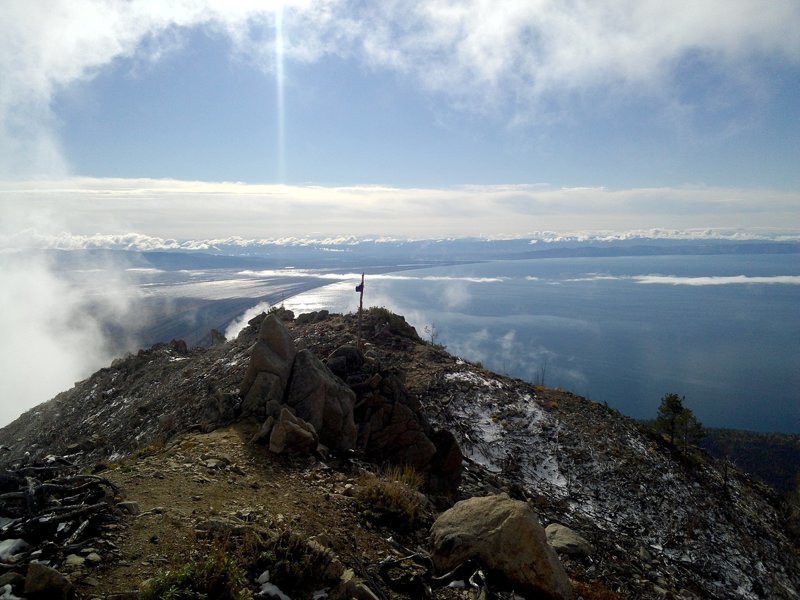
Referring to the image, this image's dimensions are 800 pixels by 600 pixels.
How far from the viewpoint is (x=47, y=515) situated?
199 inches

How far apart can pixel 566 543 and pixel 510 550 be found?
14.9 ft

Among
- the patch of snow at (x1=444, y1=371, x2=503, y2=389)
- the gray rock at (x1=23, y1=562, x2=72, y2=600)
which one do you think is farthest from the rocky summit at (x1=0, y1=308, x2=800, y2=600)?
the patch of snow at (x1=444, y1=371, x2=503, y2=389)

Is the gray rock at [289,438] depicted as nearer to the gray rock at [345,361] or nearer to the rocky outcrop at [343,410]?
the rocky outcrop at [343,410]

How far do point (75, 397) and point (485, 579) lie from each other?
26847 mm

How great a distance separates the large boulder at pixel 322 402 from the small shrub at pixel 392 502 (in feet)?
9.48

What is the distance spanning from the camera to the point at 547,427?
62.4ft

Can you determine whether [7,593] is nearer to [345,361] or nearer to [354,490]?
[354,490]

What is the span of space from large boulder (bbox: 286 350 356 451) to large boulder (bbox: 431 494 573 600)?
511 centimetres

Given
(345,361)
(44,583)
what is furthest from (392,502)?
(345,361)

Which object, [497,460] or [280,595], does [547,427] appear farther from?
[280,595]

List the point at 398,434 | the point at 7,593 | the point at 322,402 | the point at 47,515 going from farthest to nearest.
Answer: the point at 398,434 < the point at 322,402 < the point at 47,515 < the point at 7,593

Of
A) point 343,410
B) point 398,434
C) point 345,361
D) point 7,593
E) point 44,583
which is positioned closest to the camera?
point 7,593

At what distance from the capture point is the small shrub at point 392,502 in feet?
24.9

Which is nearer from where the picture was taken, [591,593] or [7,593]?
[7,593]
